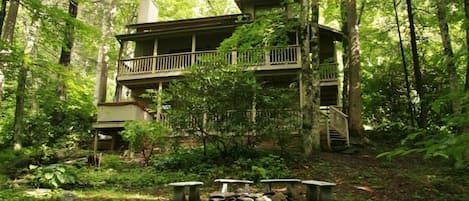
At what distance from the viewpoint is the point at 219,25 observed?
16516 mm

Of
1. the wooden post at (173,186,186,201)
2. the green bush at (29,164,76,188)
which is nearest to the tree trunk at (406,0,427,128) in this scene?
the wooden post at (173,186,186,201)

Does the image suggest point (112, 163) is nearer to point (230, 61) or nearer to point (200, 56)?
point (200, 56)

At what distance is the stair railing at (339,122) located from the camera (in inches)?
497

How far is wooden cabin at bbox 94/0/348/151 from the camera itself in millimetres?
14141

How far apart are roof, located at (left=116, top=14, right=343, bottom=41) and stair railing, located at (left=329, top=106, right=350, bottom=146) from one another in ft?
16.6

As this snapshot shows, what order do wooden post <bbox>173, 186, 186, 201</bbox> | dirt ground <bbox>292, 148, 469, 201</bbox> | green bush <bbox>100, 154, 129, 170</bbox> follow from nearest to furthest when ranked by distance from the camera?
wooden post <bbox>173, 186, 186, 201</bbox> < dirt ground <bbox>292, 148, 469, 201</bbox> < green bush <bbox>100, 154, 129, 170</bbox>

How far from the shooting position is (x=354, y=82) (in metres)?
13.7

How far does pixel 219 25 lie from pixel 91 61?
1826 centimetres

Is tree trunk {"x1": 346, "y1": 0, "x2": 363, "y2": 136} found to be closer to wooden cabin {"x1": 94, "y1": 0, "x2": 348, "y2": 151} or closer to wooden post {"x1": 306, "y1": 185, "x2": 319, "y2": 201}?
wooden cabin {"x1": 94, "y1": 0, "x2": 348, "y2": 151}

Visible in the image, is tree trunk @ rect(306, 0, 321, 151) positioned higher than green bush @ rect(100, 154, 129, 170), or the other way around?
tree trunk @ rect(306, 0, 321, 151)

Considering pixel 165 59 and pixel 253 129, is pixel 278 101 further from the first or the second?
pixel 165 59

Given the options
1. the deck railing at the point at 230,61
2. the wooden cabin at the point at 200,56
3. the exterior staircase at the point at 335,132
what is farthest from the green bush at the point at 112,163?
the exterior staircase at the point at 335,132

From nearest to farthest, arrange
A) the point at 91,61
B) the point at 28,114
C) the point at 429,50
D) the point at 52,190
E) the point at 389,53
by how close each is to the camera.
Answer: the point at 52,190, the point at 28,114, the point at 429,50, the point at 389,53, the point at 91,61

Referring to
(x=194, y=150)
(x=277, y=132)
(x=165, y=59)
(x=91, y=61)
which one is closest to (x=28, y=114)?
(x=165, y=59)
